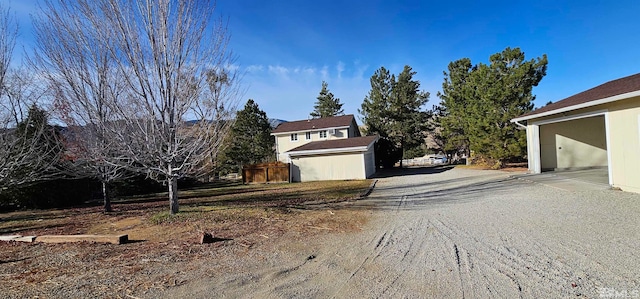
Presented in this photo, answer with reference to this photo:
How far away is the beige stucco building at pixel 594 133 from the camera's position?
833cm

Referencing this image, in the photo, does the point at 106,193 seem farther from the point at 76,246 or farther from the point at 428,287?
the point at 428,287

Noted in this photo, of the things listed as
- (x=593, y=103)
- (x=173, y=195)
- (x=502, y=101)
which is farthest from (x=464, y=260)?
(x=502, y=101)

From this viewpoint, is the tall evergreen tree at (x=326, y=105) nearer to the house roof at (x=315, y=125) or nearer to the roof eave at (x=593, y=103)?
the house roof at (x=315, y=125)

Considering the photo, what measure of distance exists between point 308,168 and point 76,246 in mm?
15709

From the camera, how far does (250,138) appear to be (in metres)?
31.9

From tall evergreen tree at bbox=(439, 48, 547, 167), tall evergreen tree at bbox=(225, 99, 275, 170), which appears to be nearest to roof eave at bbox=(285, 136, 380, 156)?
tall evergreen tree at bbox=(439, 48, 547, 167)

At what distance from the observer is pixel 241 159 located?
31.1m

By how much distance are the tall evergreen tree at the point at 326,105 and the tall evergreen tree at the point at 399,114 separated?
13.8 meters

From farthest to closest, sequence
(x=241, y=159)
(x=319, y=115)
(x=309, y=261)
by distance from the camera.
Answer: (x=319, y=115) → (x=241, y=159) → (x=309, y=261)

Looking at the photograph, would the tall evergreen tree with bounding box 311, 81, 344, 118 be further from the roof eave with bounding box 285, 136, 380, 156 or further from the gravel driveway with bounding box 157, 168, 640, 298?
the gravel driveway with bounding box 157, 168, 640, 298

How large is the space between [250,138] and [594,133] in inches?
1047

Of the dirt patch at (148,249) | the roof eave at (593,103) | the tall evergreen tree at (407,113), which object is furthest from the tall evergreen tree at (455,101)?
the dirt patch at (148,249)

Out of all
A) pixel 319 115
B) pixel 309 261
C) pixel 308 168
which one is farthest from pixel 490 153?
pixel 319 115

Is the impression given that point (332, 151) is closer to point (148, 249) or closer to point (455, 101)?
point (455, 101)
